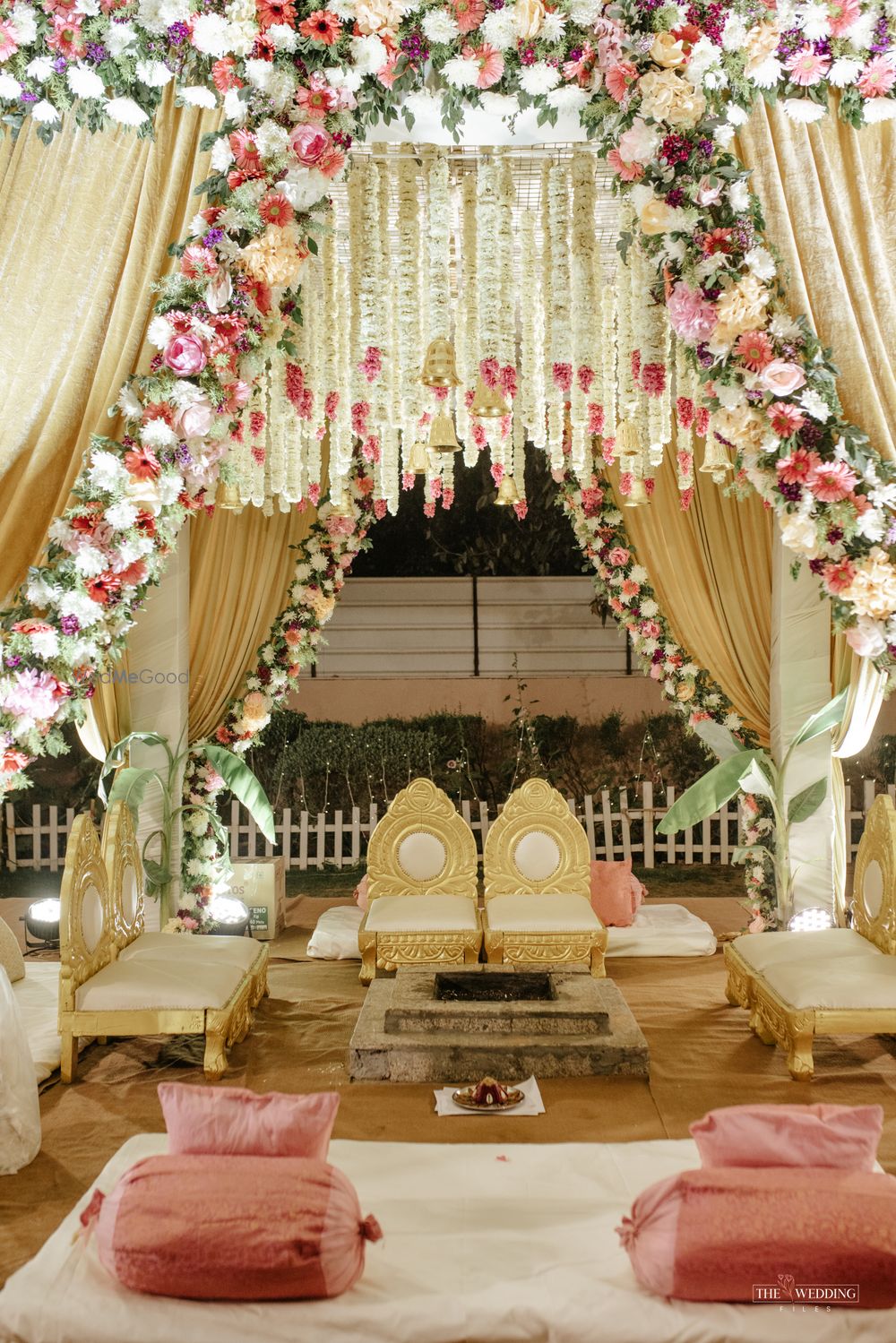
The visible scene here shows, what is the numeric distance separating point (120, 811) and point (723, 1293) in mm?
3048

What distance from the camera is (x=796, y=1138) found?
2236 millimetres

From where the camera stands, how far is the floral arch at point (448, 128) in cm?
321

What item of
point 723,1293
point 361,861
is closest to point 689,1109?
point 723,1293

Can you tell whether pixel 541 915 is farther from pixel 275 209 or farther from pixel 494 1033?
pixel 275 209

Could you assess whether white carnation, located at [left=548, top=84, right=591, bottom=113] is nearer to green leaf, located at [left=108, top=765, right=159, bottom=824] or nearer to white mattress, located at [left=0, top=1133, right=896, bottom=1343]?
white mattress, located at [left=0, top=1133, right=896, bottom=1343]

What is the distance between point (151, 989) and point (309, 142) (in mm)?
2892

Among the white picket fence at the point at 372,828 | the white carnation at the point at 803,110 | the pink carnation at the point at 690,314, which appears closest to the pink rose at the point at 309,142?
the pink carnation at the point at 690,314

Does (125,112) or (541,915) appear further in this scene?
(541,915)

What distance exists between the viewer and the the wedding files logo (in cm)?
204

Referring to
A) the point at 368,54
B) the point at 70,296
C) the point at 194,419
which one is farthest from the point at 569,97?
the point at 70,296

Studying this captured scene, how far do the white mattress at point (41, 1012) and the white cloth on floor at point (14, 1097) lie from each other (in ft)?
1.01

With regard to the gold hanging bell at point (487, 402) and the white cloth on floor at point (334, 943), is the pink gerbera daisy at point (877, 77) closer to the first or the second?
the gold hanging bell at point (487, 402)

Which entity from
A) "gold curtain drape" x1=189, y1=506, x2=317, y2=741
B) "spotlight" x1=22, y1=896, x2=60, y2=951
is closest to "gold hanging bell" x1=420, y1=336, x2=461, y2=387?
"gold curtain drape" x1=189, y1=506, x2=317, y2=741

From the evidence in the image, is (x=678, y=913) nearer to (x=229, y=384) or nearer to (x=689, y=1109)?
(x=689, y=1109)
